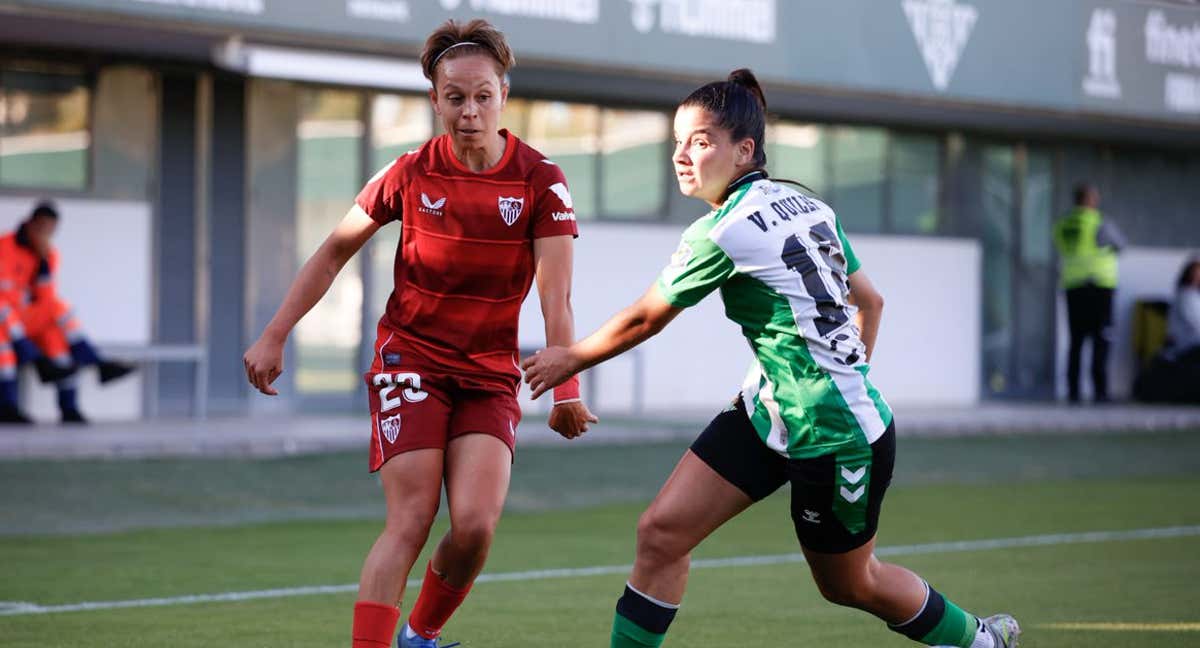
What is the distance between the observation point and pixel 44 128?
52.0 feet

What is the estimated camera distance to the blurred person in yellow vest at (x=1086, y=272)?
68.7 feet

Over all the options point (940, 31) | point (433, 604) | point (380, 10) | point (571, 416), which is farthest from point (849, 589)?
point (940, 31)

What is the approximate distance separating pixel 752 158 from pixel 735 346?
1496cm

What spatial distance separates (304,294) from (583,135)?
44.6ft

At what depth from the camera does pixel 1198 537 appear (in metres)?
11.2

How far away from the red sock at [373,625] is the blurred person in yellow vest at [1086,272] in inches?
658

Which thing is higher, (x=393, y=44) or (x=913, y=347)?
(x=393, y=44)

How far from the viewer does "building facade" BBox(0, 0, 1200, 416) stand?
51.0 ft

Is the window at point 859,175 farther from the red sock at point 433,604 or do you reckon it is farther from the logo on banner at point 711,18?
the red sock at point 433,604

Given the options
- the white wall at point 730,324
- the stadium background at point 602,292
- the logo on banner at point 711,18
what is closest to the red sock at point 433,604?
the stadium background at point 602,292

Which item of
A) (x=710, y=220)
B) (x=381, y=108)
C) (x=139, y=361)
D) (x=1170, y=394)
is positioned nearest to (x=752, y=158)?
(x=710, y=220)

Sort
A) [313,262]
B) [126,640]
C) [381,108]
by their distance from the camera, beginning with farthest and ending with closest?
[381,108] < [126,640] < [313,262]

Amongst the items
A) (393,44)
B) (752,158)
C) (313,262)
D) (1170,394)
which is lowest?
(1170,394)

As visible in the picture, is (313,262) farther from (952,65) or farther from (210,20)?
(952,65)
